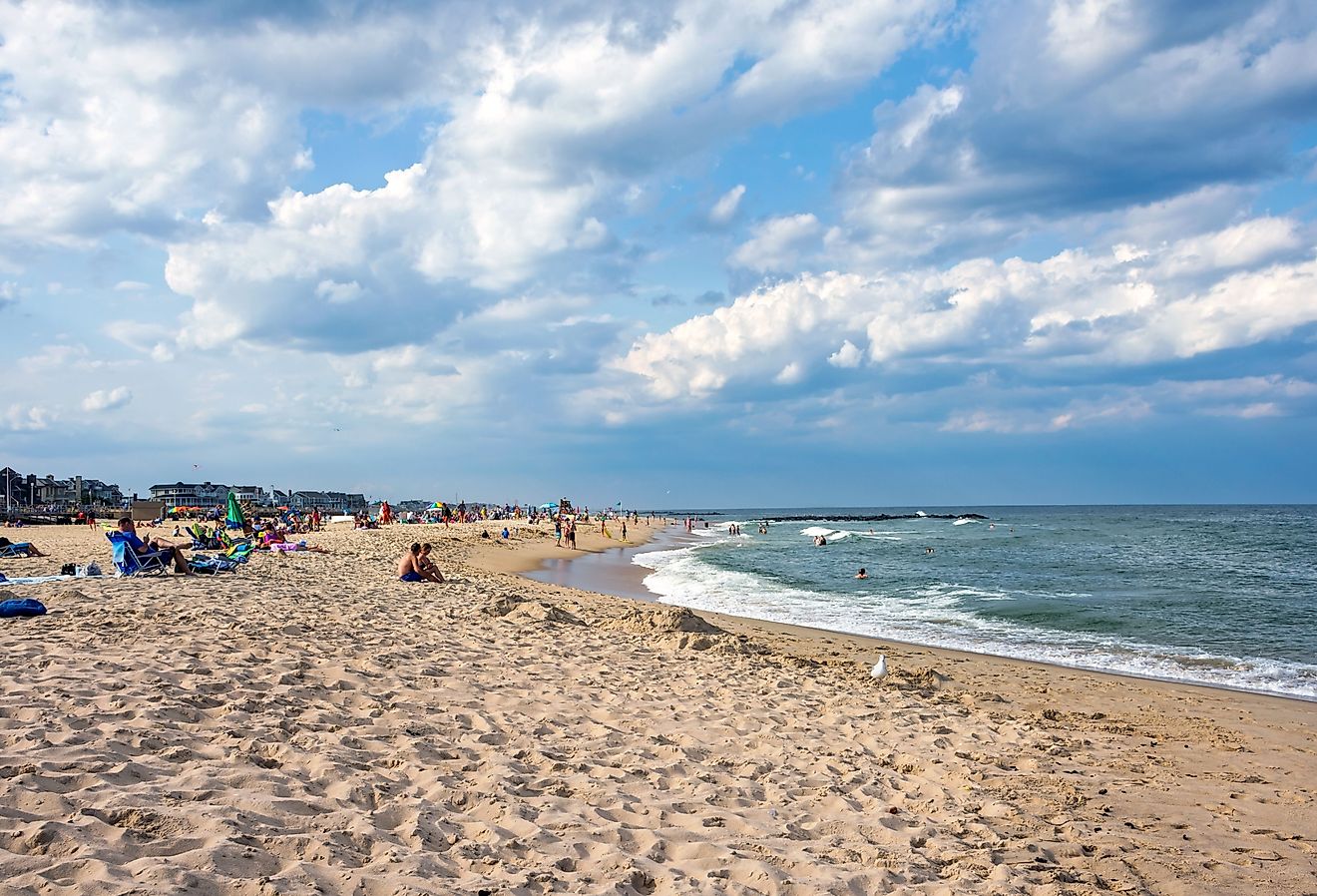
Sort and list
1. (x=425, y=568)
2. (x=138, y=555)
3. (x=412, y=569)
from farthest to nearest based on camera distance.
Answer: (x=425, y=568) < (x=412, y=569) < (x=138, y=555)

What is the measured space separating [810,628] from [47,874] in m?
13.2

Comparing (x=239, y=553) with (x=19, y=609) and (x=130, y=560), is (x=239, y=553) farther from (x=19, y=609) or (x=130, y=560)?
(x=19, y=609)

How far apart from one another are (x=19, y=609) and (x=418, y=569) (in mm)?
8754

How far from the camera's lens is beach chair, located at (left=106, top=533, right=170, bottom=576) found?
45.1 feet

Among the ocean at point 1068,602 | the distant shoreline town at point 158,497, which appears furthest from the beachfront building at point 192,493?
the ocean at point 1068,602

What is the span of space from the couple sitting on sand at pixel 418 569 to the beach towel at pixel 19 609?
8093mm

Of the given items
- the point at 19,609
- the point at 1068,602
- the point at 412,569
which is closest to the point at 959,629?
the point at 1068,602

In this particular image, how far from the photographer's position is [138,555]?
14086mm

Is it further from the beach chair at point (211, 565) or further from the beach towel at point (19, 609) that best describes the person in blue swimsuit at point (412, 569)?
the beach towel at point (19, 609)

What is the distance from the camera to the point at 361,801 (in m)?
4.18

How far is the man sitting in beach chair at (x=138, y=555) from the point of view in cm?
1378

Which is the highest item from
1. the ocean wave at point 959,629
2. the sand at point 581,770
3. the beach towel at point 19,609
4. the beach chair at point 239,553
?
the beach towel at point 19,609

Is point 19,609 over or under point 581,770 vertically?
over

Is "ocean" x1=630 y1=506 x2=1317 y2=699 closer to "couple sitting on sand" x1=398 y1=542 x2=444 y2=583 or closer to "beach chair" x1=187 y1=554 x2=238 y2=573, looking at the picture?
"couple sitting on sand" x1=398 y1=542 x2=444 y2=583
